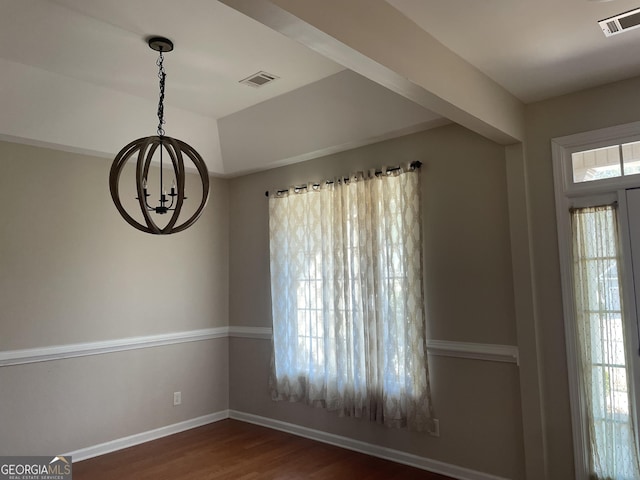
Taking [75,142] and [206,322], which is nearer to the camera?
[75,142]

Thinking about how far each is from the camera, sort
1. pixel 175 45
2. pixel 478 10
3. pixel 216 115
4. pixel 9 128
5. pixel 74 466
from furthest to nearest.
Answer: pixel 216 115 < pixel 74 466 < pixel 9 128 < pixel 175 45 < pixel 478 10

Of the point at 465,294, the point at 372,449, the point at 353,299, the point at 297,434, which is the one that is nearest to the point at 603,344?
the point at 465,294

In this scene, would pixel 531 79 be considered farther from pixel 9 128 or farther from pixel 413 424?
pixel 9 128

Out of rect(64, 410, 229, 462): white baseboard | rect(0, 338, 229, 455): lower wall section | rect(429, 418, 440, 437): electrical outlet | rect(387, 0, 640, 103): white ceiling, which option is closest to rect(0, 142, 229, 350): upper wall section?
rect(0, 338, 229, 455): lower wall section

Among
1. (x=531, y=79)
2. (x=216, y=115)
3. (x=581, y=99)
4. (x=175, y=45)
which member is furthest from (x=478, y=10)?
(x=216, y=115)

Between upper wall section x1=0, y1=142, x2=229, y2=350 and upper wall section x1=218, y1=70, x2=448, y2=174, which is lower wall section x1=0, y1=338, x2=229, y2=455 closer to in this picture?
upper wall section x1=0, y1=142, x2=229, y2=350

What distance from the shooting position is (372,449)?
3.91m

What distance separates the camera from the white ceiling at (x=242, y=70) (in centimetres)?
→ 238

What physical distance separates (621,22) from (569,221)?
1.26 metres

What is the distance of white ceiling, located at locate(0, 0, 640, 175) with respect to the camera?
2383mm

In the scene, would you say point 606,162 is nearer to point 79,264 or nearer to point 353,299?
point 353,299

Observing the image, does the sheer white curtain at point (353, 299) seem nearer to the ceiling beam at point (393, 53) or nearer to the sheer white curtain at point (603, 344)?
the ceiling beam at point (393, 53)

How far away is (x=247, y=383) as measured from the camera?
4973 mm

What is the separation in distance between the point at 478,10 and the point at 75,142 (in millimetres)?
3261
